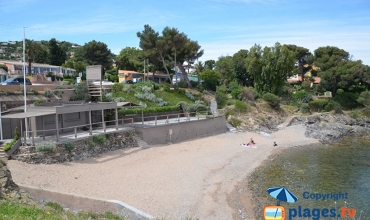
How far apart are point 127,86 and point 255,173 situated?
2133 centimetres

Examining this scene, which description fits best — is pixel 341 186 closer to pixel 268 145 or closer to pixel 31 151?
pixel 268 145

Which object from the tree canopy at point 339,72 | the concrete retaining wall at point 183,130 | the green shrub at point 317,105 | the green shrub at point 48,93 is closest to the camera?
the concrete retaining wall at point 183,130

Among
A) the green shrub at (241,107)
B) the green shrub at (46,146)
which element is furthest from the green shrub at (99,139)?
the green shrub at (241,107)

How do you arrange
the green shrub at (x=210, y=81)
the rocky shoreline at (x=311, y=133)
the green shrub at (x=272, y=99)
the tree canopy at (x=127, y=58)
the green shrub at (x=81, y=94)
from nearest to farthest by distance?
the rocky shoreline at (x=311, y=133)
the green shrub at (x=81, y=94)
the green shrub at (x=272, y=99)
the green shrub at (x=210, y=81)
the tree canopy at (x=127, y=58)

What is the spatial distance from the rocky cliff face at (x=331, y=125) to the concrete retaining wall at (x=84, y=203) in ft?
101

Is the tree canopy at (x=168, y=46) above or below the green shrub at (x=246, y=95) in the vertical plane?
above

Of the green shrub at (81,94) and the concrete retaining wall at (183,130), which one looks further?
the green shrub at (81,94)

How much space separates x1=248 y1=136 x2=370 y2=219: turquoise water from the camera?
60.7ft

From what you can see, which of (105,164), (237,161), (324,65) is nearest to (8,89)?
(105,164)

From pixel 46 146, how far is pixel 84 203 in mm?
7514

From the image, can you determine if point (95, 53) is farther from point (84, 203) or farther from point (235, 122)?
point (84, 203)

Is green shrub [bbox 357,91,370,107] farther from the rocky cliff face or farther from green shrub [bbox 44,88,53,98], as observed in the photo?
green shrub [bbox 44,88,53,98]

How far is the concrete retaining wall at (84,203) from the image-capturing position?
14526 millimetres

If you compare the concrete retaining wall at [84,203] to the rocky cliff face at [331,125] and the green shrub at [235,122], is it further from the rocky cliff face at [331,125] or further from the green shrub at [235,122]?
the rocky cliff face at [331,125]
